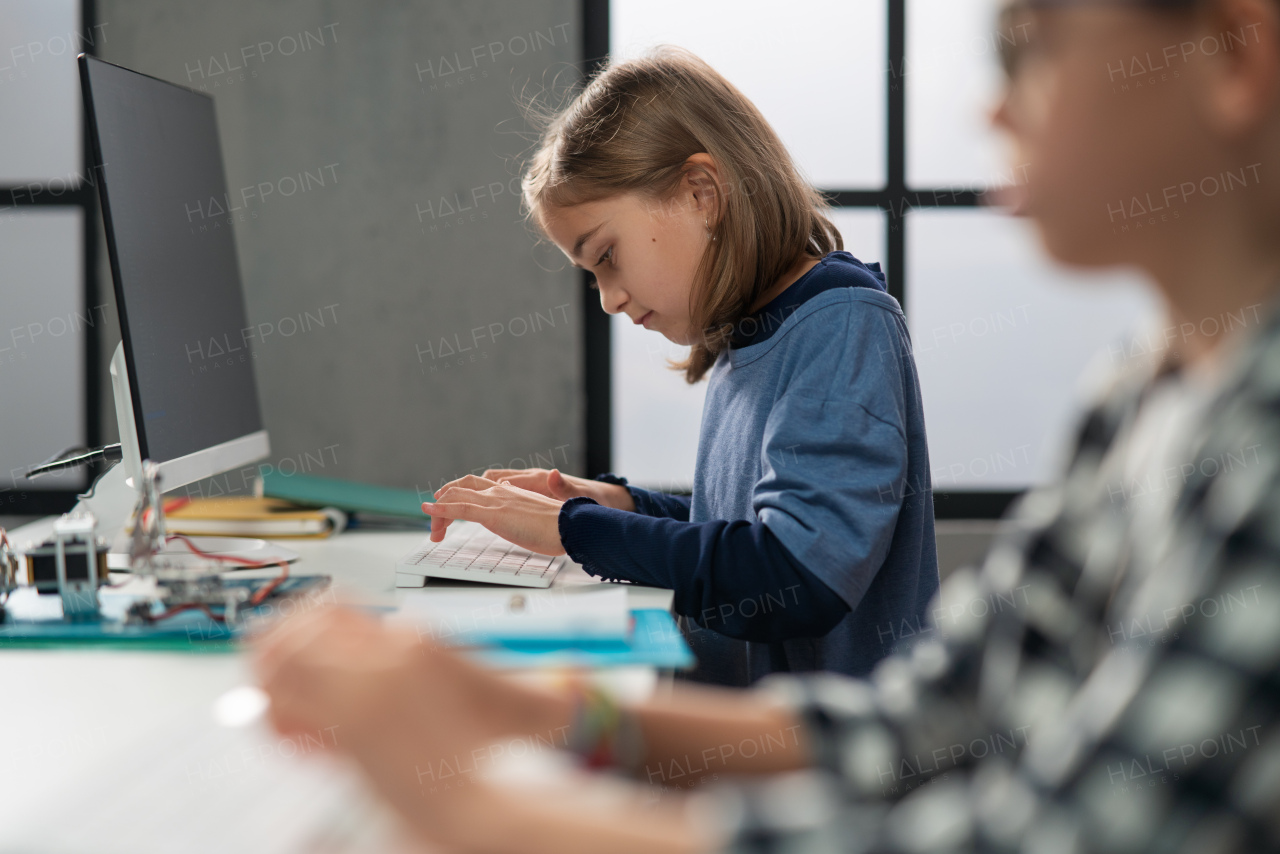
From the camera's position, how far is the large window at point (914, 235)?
8.70 ft

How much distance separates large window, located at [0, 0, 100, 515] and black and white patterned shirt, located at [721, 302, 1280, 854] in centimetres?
266

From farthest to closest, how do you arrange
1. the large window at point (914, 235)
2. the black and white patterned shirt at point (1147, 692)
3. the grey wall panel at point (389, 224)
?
the large window at point (914, 235) < the grey wall panel at point (389, 224) < the black and white patterned shirt at point (1147, 692)

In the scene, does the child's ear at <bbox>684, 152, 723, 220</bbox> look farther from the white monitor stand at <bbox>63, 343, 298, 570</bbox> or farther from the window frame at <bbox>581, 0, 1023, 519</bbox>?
the window frame at <bbox>581, 0, 1023, 519</bbox>

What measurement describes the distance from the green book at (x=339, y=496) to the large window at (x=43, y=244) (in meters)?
1.32

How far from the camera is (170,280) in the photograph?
130 cm

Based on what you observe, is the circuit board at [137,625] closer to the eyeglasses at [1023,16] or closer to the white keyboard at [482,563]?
the white keyboard at [482,563]

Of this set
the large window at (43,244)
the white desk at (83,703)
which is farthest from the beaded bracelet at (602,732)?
the large window at (43,244)

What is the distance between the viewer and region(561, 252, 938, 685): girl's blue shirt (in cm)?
105

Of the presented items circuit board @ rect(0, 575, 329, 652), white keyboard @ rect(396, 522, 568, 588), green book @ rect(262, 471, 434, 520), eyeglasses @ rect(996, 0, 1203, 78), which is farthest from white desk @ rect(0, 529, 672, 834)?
eyeglasses @ rect(996, 0, 1203, 78)

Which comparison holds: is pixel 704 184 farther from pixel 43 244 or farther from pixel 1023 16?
pixel 43 244

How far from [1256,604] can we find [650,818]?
0.84ft

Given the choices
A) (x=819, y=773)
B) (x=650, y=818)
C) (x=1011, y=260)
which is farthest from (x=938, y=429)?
(x=650, y=818)

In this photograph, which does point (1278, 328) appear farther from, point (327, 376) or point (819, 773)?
point (327, 376)

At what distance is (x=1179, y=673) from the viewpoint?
Answer: 37 centimetres
